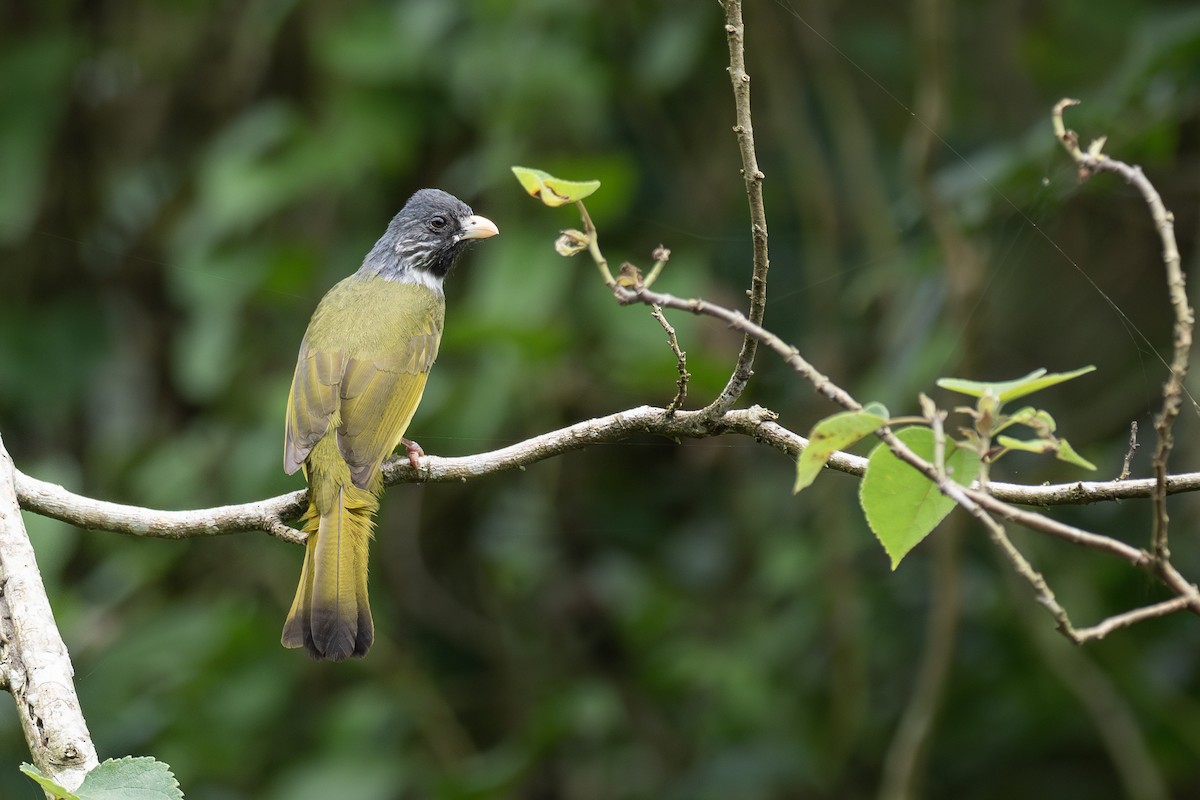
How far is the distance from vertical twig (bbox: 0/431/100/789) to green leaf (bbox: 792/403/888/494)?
1045mm

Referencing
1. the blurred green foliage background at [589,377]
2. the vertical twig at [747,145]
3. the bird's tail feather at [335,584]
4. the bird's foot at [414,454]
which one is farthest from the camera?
the blurred green foliage background at [589,377]

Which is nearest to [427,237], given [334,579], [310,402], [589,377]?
[310,402]

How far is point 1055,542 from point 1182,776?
0.94 meters

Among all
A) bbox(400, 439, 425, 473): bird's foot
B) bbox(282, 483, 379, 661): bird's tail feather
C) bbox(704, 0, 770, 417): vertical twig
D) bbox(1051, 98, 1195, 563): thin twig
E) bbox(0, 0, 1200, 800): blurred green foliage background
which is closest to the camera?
bbox(1051, 98, 1195, 563): thin twig

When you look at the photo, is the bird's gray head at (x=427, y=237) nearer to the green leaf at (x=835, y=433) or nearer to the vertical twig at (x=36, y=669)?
the vertical twig at (x=36, y=669)

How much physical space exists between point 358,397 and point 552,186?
1457 millimetres

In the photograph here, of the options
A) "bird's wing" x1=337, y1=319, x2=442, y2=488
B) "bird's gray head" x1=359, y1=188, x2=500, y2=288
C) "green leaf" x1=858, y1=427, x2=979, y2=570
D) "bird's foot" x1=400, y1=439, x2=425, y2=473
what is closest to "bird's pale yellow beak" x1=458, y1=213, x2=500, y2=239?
"bird's gray head" x1=359, y1=188, x2=500, y2=288

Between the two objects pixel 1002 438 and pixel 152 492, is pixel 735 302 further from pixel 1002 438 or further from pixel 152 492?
pixel 1002 438

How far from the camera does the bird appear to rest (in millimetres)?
2529

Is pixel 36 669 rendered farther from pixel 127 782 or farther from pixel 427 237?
pixel 427 237

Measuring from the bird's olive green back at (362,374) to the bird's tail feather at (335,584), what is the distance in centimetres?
7

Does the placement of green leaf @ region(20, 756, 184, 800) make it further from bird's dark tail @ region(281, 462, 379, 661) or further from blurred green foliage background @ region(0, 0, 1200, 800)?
blurred green foliage background @ region(0, 0, 1200, 800)

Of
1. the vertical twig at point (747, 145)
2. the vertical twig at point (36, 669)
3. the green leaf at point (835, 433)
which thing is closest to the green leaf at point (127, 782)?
the vertical twig at point (36, 669)

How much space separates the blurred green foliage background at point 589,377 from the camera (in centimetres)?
438
